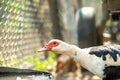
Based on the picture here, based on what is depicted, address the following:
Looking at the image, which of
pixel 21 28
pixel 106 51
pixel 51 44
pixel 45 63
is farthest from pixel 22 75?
pixel 45 63

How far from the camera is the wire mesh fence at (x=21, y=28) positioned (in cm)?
459

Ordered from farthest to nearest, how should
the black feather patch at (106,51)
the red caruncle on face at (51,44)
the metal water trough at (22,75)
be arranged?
the red caruncle on face at (51,44), the black feather patch at (106,51), the metal water trough at (22,75)

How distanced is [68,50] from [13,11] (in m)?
1.42

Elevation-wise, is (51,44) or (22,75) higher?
(51,44)

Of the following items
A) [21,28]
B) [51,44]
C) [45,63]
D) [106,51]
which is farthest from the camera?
[45,63]

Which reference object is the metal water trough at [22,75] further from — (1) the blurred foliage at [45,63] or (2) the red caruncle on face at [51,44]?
(1) the blurred foliage at [45,63]

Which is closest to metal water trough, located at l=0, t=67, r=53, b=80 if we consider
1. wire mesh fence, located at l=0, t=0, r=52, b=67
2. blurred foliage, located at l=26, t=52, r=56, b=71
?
wire mesh fence, located at l=0, t=0, r=52, b=67

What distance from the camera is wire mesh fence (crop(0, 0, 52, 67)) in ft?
15.1

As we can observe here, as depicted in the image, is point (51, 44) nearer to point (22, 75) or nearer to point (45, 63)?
point (22, 75)

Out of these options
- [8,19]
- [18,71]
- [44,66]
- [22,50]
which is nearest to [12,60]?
[8,19]

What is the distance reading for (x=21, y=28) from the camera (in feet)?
19.3

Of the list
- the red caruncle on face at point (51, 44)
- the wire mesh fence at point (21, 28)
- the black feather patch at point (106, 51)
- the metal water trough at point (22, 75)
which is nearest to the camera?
the metal water trough at point (22, 75)

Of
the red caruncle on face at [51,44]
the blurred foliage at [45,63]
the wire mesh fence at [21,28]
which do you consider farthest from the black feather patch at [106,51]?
the blurred foliage at [45,63]

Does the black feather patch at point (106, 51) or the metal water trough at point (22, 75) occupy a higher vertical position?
the black feather patch at point (106, 51)
